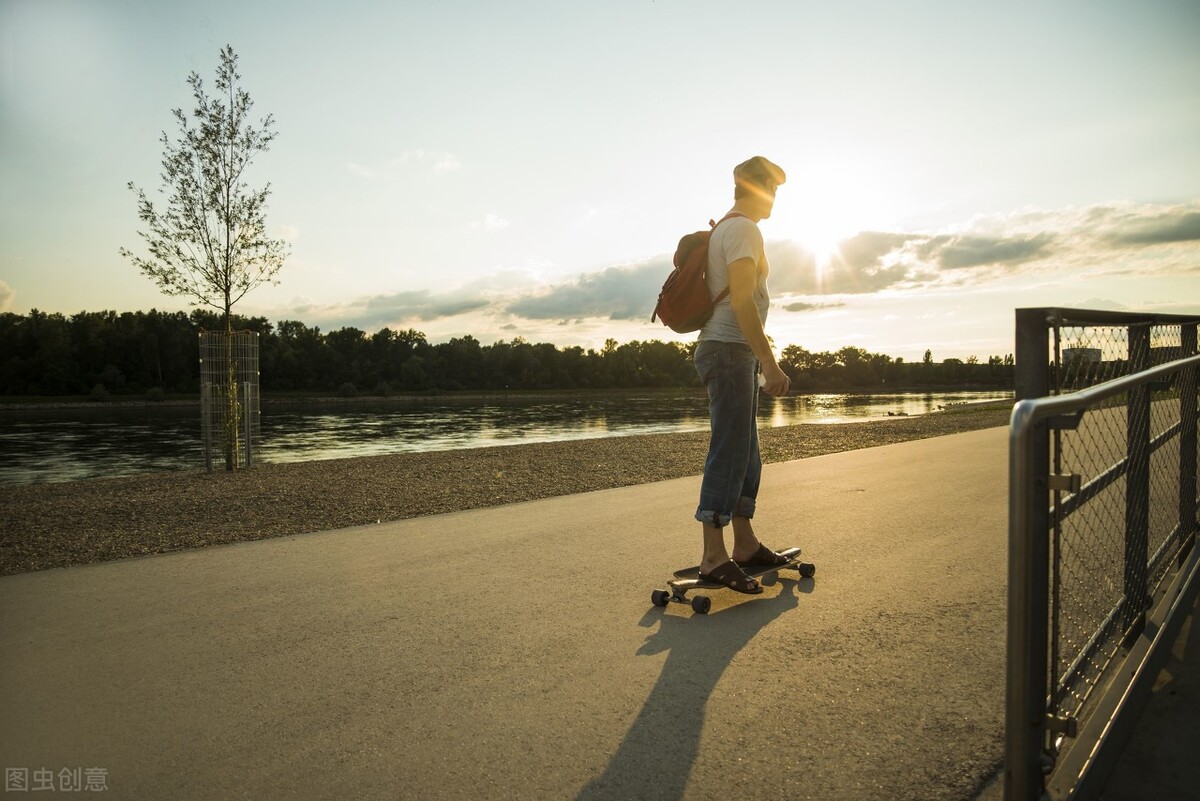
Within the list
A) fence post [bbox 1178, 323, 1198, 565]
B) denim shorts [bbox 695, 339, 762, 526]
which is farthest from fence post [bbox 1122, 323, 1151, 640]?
denim shorts [bbox 695, 339, 762, 526]

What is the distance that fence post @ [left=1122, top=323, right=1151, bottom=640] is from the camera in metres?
2.98

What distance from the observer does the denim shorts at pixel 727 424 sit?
12.6 feet

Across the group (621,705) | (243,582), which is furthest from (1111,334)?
(243,582)

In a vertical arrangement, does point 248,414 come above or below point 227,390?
below

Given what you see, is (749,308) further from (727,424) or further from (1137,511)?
(1137,511)

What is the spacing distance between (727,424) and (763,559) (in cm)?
91

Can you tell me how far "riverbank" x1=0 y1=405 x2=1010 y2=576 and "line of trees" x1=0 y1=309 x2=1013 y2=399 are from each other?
4861 centimetres

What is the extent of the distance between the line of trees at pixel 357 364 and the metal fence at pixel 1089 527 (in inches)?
2322

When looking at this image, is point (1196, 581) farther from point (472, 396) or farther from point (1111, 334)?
point (472, 396)

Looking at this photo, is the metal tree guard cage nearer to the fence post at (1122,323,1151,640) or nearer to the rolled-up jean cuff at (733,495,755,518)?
the rolled-up jean cuff at (733,495,755,518)

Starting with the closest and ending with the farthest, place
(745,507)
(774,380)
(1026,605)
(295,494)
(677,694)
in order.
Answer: (1026,605) < (677,694) < (774,380) < (745,507) < (295,494)

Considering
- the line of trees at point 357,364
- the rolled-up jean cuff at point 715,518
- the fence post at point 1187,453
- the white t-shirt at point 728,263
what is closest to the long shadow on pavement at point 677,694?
the rolled-up jean cuff at point 715,518

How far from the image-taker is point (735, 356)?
3916 mm

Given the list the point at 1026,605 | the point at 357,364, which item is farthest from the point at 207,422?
the point at 357,364
